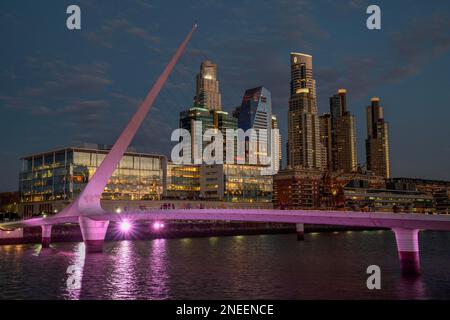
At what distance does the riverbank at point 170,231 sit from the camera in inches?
3182

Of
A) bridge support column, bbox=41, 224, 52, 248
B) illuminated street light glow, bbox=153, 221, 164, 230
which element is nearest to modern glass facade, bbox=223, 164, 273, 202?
illuminated street light glow, bbox=153, 221, 164, 230

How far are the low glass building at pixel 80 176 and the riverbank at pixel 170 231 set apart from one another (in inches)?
904

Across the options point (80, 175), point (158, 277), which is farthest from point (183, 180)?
point (158, 277)

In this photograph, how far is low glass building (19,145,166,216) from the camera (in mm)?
117562

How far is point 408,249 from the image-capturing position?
3494cm

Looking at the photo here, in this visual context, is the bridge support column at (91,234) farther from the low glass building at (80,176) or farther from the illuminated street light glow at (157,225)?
the low glass building at (80,176)

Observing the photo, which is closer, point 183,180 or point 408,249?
point 408,249

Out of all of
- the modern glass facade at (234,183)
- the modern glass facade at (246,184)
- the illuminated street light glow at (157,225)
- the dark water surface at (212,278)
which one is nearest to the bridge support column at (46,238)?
the dark water surface at (212,278)

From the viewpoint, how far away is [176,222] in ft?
353

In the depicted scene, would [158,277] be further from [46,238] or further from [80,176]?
[80,176]

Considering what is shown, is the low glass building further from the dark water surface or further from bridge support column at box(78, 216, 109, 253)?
the dark water surface

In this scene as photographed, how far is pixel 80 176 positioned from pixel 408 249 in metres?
93.8
